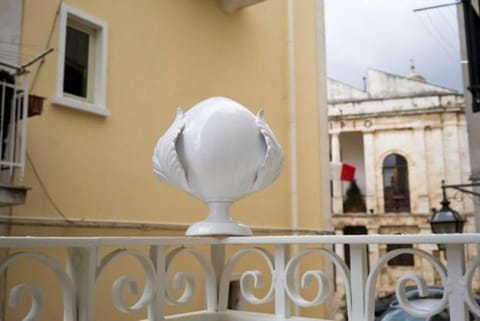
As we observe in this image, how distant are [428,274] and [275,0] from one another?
31.3 feet

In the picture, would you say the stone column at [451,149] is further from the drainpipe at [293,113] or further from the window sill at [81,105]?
the window sill at [81,105]

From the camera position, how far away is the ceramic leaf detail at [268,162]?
126 cm

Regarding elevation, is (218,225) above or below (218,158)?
below

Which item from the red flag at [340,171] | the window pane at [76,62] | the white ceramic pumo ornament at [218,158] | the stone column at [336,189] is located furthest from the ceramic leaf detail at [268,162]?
the stone column at [336,189]

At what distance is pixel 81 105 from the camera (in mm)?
4344

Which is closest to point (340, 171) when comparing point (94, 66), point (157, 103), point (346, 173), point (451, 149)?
point (346, 173)

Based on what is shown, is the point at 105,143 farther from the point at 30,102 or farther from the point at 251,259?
the point at 251,259

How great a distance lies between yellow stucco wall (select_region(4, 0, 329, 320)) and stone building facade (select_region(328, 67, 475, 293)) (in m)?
9.00

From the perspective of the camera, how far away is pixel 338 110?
55.2 feet

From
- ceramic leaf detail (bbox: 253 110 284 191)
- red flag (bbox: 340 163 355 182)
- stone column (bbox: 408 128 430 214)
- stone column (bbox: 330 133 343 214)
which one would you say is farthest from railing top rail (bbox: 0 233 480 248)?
stone column (bbox: 408 128 430 214)

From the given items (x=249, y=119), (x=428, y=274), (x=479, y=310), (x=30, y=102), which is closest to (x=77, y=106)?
(x=30, y=102)

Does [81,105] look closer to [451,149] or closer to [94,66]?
[94,66]

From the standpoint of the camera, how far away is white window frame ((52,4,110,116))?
423 centimetres

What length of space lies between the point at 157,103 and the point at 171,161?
4.05 meters
